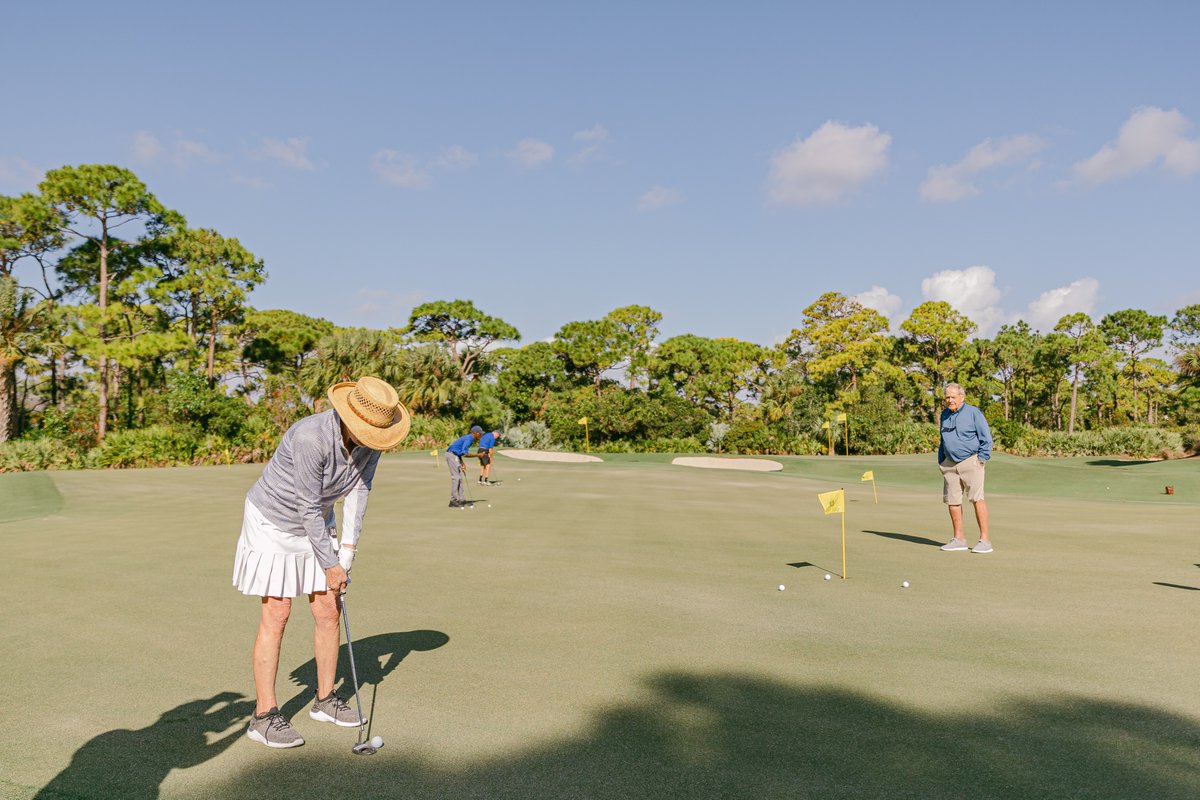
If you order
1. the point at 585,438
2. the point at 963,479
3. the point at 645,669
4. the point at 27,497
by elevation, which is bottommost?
the point at 27,497

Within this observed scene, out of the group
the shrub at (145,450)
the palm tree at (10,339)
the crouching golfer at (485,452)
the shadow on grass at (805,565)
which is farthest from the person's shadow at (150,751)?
the palm tree at (10,339)

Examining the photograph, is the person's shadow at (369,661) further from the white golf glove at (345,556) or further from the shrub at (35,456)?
the shrub at (35,456)

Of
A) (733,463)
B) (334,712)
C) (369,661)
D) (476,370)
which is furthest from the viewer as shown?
(476,370)

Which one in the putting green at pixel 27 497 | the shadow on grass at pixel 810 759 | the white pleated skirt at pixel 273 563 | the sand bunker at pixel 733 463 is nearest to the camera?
the shadow on grass at pixel 810 759

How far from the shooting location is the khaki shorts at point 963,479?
33.1 ft

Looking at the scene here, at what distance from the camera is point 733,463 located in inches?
1346

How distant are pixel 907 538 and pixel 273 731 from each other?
1046cm

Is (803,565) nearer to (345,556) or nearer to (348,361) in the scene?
(345,556)

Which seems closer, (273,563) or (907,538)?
(273,563)

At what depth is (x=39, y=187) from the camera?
38312 millimetres

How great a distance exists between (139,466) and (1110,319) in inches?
2839

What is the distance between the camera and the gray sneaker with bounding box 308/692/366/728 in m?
4.38

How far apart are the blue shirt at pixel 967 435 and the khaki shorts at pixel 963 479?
0.10 meters

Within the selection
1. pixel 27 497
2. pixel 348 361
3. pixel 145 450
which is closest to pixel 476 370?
pixel 348 361
